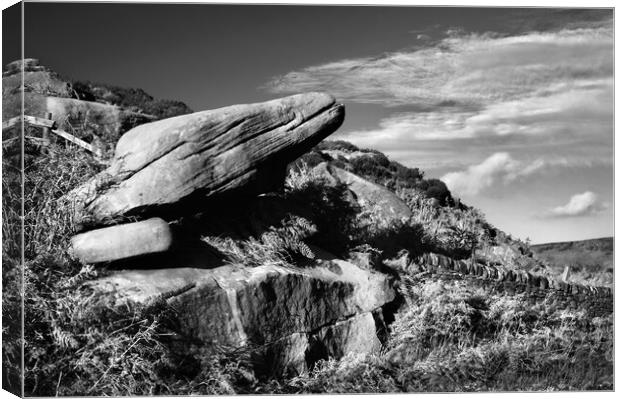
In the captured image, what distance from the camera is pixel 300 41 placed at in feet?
33.9

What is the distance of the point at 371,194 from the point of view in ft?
46.0

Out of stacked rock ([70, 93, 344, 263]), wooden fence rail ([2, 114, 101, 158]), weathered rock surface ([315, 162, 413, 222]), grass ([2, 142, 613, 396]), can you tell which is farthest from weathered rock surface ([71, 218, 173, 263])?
weathered rock surface ([315, 162, 413, 222])

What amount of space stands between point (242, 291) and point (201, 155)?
1549 mm

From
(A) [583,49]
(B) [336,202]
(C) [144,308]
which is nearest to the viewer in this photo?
(C) [144,308]

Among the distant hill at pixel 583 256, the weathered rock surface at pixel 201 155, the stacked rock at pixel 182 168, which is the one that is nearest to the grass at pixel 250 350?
the stacked rock at pixel 182 168

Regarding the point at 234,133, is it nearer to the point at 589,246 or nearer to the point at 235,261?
the point at 235,261

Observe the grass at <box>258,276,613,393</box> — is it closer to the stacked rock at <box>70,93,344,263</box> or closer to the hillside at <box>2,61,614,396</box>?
the hillside at <box>2,61,614,396</box>

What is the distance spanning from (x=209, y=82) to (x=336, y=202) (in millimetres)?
2349

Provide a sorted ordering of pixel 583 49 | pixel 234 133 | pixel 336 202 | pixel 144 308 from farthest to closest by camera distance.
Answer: pixel 336 202 → pixel 583 49 → pixel 234 133 → pixel 144 308

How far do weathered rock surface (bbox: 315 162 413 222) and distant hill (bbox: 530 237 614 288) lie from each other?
2130 millimetres

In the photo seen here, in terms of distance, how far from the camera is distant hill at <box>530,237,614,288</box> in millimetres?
10492

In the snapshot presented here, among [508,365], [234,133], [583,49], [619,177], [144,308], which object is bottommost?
[508,365]

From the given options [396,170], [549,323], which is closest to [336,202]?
[549,323]

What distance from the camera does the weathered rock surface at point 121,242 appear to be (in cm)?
902
